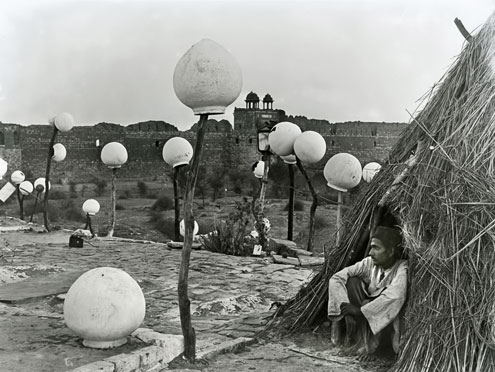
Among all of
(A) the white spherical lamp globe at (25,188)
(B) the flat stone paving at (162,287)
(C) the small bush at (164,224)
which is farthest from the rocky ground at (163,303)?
(C) the small bush at (164,224)

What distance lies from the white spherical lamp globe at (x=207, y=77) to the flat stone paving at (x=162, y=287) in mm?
2093

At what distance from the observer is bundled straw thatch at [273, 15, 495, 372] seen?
4.01 metres

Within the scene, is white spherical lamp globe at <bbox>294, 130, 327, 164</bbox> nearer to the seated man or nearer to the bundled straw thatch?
the bundled straw thatch

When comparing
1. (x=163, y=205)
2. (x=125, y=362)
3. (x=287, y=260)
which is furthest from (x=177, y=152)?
(x=163, y=205)

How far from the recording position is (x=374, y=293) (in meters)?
4.98

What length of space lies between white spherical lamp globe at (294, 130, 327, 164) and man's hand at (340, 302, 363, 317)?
5454mm

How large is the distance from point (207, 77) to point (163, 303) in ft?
12.2

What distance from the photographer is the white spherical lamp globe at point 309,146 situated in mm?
10227

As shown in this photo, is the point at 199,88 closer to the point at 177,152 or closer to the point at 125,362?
the point at 125,362

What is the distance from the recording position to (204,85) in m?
4.41

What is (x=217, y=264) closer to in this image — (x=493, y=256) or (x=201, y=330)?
(x=201, y=330)

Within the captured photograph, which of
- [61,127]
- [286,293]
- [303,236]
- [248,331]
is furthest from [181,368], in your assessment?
[303,236]

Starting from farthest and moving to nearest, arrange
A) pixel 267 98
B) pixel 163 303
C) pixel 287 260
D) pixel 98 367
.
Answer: pixel 267 98, pixel 287 260, pixel 163 303, pixel 98 367

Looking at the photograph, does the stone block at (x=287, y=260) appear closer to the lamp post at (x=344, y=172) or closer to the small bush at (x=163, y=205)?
the lamp post at (x=344, y=172)
